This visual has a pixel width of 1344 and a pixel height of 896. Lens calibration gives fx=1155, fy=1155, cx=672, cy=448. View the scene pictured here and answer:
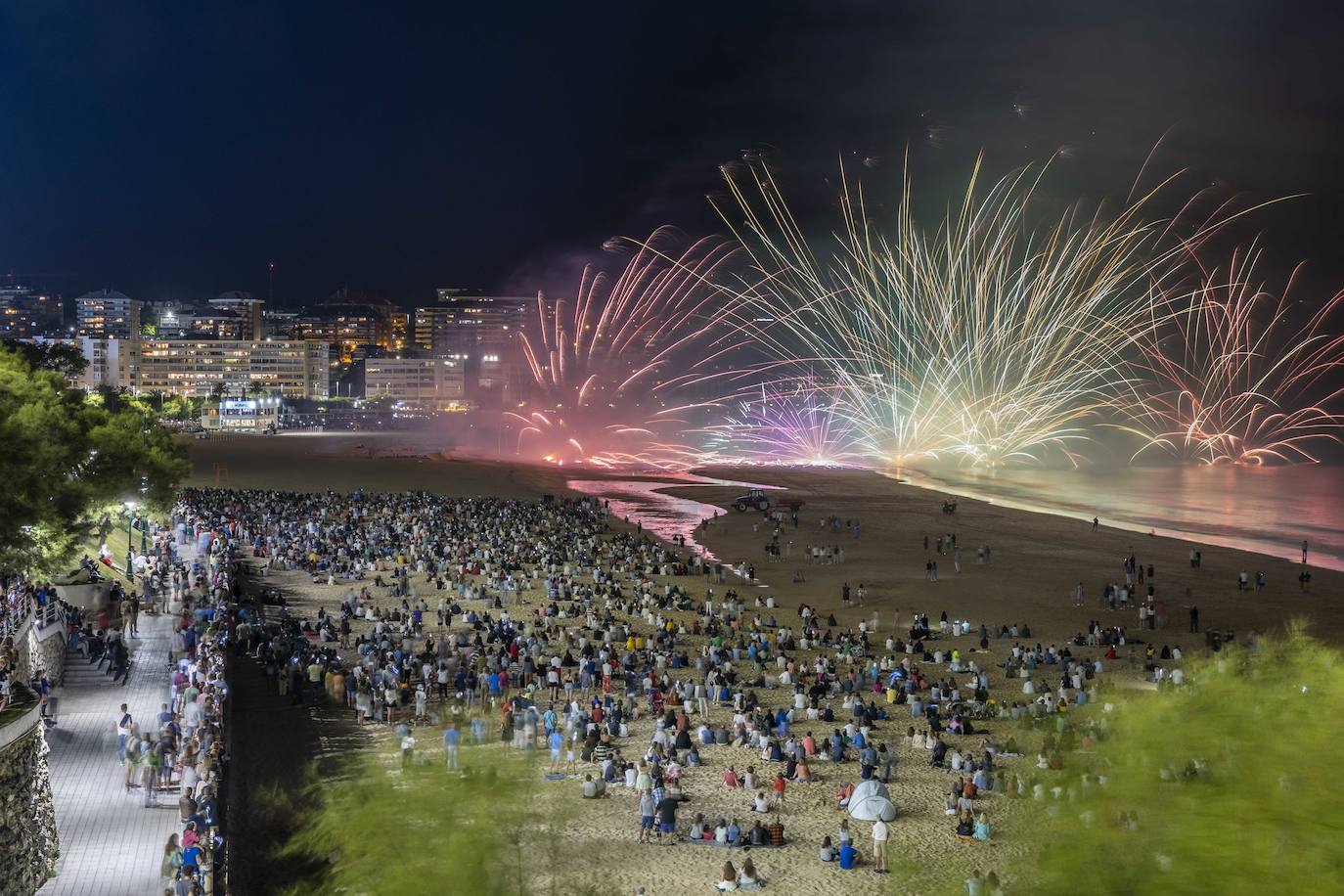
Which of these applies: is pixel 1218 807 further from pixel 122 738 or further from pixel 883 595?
pixel 883 595

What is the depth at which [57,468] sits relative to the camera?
67.4ft

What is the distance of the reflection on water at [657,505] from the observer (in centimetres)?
4306

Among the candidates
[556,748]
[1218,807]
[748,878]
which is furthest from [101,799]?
[1218,807]

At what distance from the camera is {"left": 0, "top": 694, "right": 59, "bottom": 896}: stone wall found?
10.4 m

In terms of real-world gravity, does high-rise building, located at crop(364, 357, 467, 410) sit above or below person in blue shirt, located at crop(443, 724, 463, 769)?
above

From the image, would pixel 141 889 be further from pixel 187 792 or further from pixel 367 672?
pixel 367 672

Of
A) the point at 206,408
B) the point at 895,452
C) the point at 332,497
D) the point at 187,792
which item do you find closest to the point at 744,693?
the point at 187,792

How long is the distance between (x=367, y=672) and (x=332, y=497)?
30350 mm

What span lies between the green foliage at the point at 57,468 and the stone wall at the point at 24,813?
22.5 ft

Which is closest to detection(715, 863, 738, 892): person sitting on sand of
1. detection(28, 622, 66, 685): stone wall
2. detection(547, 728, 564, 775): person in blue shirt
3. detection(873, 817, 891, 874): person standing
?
detection(873, 817, 891, 874): person standing

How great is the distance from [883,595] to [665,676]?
35.6ft

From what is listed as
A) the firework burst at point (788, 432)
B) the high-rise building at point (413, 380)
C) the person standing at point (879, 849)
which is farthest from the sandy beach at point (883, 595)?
the high-rise building at point (413, 380)

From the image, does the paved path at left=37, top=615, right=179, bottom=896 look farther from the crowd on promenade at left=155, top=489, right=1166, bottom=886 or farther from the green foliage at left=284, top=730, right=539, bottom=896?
the crowd on promenade at left=155, top=489, right=1166, bottom=886

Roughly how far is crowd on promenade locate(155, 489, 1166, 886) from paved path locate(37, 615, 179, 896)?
9.72 ft
